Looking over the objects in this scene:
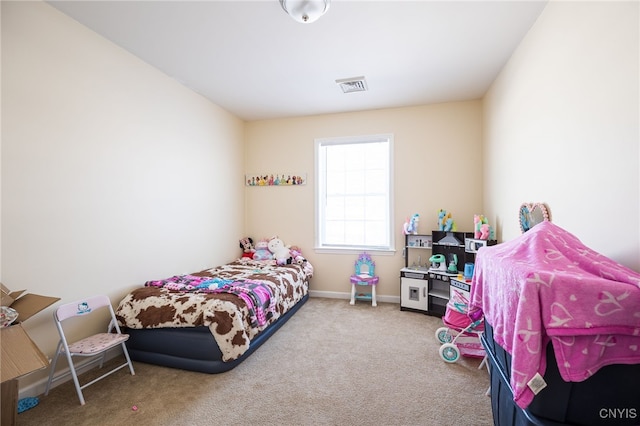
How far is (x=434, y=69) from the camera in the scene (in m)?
2.89

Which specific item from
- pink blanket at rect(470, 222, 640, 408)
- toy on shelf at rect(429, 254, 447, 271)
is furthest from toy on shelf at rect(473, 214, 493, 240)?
pink blanket at rect(470, 222, 640, 408)

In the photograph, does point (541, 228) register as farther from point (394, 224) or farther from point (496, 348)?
point (394, 224)

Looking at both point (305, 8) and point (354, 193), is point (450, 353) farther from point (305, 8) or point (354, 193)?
point (305, 8)

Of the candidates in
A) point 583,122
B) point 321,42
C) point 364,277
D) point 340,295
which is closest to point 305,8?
point 321,42

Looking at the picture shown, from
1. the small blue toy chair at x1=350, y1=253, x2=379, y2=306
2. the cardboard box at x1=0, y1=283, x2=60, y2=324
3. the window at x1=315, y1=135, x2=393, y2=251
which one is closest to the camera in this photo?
the cardboard box at x1=0, y1=283, x2=60, y2=324

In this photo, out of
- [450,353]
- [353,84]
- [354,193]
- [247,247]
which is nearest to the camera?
[450,353]

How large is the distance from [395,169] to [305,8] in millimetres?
2460

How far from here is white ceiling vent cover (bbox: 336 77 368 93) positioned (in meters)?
3.08

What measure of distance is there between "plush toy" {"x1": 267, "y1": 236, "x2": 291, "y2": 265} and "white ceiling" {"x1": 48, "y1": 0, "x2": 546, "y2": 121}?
201cm

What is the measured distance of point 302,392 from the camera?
77.5 inches

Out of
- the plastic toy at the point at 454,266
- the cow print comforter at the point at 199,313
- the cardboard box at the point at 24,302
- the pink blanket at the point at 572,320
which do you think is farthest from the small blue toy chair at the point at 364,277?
the cardboard box at the point at 24,302

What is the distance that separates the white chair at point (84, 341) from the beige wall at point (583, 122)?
3046 millimetres

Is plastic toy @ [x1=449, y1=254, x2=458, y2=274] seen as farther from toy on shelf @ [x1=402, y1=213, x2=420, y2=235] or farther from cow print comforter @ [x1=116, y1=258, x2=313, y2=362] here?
cow print comforter @ [x1=116, y1=258, x2=313, y2=362]

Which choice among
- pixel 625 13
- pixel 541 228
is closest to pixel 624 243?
pixel 541 228
